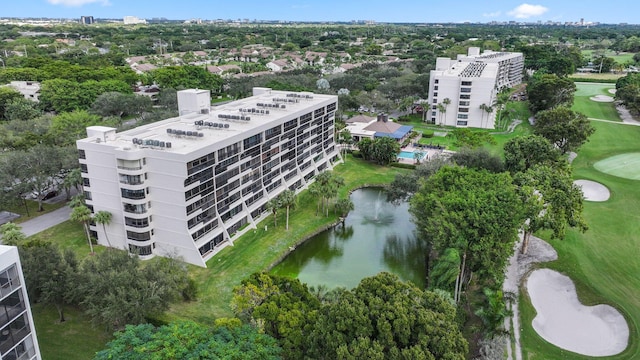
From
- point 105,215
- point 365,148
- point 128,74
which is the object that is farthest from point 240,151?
point 128,74

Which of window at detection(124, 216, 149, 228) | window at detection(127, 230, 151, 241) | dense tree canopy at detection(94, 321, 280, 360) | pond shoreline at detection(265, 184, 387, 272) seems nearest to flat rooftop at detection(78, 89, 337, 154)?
window at detection(124, 216, 149, 228)

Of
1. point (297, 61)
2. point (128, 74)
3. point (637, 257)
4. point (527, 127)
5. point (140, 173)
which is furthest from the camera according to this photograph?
point (297, 61)

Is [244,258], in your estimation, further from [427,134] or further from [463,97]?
[463,97]

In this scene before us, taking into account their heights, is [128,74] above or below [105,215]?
above

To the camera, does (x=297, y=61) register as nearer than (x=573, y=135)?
No

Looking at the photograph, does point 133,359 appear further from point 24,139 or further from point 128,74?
point 128,74

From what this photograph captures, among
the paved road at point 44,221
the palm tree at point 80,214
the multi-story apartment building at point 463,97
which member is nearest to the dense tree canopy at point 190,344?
the palm tree at point 80,214

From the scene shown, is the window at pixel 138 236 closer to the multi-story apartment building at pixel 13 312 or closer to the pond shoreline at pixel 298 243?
the pond shoreline at pixel 298 243

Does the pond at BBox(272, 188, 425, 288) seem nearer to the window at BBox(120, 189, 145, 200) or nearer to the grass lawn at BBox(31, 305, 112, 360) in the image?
the window at BBox(120, 189, 145, 200)
